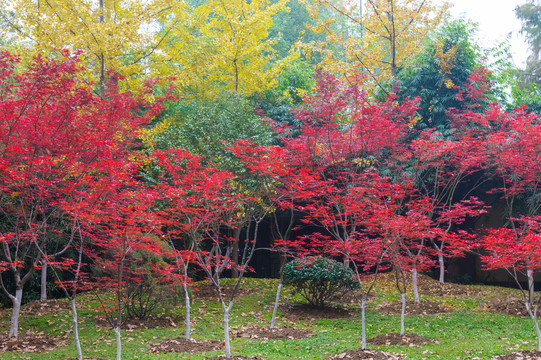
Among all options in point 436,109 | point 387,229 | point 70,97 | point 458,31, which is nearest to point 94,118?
point 70,97

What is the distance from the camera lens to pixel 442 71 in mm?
13547

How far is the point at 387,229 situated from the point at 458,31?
890 cm

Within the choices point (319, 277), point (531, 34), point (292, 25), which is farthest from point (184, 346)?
point (531, 34)

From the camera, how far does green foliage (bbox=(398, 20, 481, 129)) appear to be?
13477 millimetres

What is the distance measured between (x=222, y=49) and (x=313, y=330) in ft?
28.4

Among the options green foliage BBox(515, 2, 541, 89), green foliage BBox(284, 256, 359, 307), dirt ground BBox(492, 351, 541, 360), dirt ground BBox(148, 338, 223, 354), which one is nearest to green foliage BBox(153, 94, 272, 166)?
green foliage BBox(284, 256, 359, 307)

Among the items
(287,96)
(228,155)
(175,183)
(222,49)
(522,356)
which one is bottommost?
(522,356)

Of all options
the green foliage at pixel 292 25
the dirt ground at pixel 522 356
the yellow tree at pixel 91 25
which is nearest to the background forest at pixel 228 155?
the yellow tree at pixel 91 25

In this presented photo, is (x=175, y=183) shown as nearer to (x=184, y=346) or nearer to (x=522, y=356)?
(x=184, y=346)

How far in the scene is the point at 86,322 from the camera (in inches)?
357

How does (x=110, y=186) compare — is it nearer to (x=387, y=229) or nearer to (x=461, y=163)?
(x=387, y=229)

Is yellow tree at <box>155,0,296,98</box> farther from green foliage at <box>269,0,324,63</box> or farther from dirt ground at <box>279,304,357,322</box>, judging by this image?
green foliage at <box>269,0,324,63</box>

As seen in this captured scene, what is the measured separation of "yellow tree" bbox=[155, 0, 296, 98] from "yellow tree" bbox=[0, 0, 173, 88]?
155cm

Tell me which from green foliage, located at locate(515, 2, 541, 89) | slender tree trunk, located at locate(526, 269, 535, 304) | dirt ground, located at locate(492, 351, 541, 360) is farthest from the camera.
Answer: green foliage, located at locate(515, 2, 541, 89)
